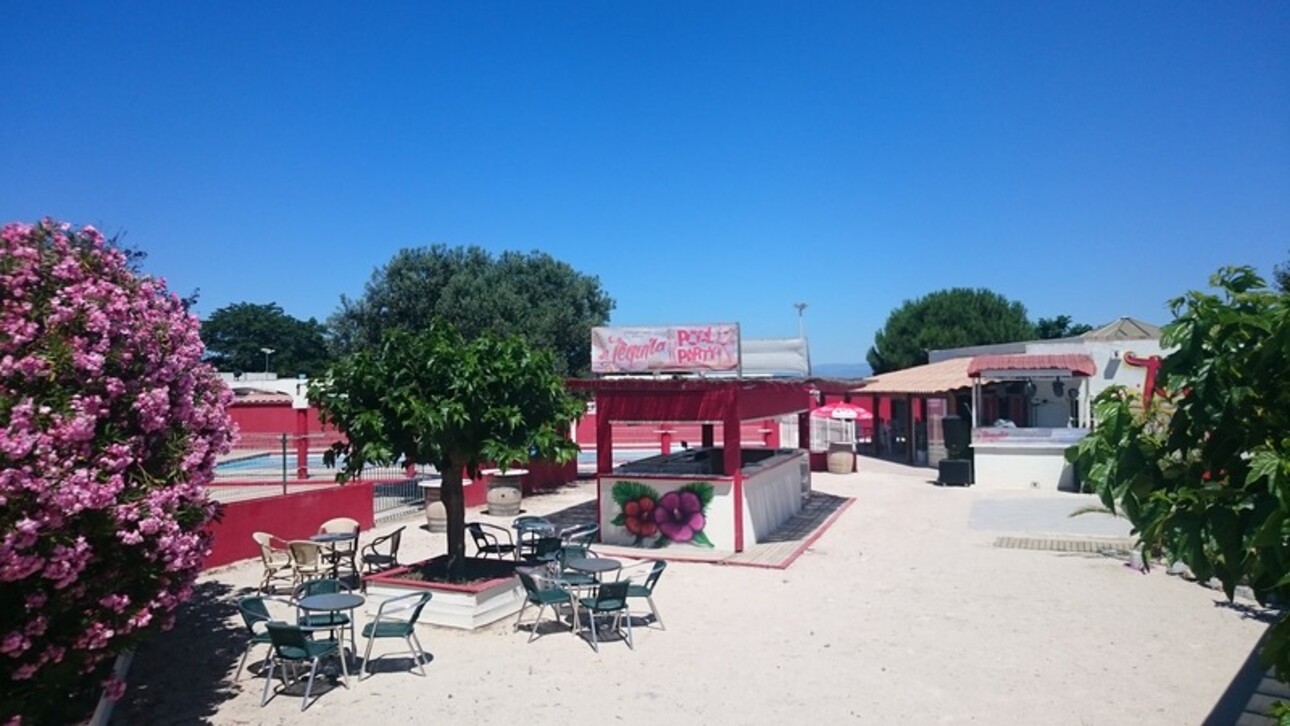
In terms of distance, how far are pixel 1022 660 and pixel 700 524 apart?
6.88 m

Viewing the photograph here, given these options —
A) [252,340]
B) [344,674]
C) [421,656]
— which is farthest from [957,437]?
[252,340]

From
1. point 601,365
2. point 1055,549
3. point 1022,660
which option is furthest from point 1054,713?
point 601,365

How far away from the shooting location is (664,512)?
15547 millimetres

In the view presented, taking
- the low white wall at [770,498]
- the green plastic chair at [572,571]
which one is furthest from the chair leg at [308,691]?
the low white wall at [770,498]

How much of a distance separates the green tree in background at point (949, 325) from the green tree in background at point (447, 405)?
180 ft

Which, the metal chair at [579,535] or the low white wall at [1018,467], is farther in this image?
the low white wall at [1018,467]

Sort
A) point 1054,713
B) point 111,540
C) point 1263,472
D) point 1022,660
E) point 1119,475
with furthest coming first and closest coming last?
point 1022,660 → point 1054,713 → point 111,540 → point 1119,475 → point 1263,472

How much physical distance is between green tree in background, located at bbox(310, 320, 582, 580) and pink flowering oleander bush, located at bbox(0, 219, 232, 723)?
125 inches

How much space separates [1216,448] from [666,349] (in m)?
12.7

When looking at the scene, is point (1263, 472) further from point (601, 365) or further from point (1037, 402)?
point (1037, 402)

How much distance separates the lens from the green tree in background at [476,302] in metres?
36.8

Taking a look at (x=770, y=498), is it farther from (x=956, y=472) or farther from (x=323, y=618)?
(x=323, y=618)

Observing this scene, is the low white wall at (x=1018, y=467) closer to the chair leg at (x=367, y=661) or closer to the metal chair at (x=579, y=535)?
the metal chair at (x=579, y=535)

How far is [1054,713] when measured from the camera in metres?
7.59
